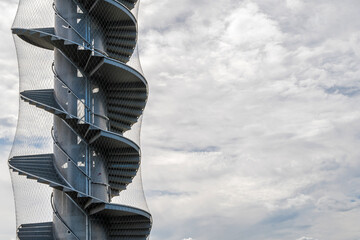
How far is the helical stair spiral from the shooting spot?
22.9m

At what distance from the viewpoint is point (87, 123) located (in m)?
22.9

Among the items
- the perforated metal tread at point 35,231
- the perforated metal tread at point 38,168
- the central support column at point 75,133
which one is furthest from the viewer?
the central support column at point 75,133

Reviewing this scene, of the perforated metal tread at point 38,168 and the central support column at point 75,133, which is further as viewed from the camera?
the central support column at point 75,133

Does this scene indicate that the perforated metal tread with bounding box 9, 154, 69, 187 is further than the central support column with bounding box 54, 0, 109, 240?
No

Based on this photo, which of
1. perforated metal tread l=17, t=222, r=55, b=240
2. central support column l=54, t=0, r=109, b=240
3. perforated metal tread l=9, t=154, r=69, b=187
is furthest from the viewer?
central support column l=54, t=0, r=109, b=240

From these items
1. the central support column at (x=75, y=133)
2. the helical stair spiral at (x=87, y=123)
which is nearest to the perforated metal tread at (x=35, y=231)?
the helical stair spiral at (x=87, y=123)

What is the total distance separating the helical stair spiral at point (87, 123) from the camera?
75.0 feet

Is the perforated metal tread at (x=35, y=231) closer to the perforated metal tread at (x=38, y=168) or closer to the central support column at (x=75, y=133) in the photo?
the central support column at (x=75, y=133)

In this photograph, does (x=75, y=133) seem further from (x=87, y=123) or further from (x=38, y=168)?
(x=38, y=168)

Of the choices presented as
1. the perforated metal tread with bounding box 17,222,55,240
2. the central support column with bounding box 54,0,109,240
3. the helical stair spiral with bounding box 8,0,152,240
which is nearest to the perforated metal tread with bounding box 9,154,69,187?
the helical stair spiral with bounding box 8,0,152,240

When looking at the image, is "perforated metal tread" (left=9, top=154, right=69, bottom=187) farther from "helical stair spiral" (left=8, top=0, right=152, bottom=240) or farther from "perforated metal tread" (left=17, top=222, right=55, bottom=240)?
"perforated metal tread" (left=17, top=222, right=55, bottom=240)

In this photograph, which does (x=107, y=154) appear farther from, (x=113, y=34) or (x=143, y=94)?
(x=113, y=34)

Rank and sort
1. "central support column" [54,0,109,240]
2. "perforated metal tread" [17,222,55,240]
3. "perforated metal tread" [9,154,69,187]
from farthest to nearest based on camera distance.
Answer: "central support column" [54,0,109,240]
"perforated metal tread" [17,222,55,240]
"perforated metal tread" [9,154,69,187]

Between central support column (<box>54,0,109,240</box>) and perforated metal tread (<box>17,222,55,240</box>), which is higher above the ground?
central support column (<box>54,0,109,240</box>)
